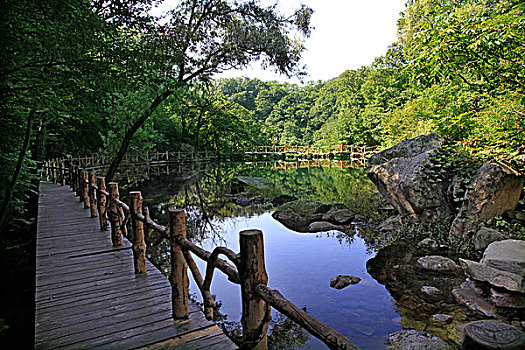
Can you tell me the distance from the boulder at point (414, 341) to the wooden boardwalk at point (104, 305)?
2.43 meters

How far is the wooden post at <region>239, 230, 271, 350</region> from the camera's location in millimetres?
2064

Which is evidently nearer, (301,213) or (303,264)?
(303,264)

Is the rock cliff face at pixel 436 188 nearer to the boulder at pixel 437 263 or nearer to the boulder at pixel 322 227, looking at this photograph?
the boulder at pixel 437 263

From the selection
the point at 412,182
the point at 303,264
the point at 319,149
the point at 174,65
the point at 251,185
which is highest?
the point at 174,65

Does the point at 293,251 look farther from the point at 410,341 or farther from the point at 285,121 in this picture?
the point at 285,121

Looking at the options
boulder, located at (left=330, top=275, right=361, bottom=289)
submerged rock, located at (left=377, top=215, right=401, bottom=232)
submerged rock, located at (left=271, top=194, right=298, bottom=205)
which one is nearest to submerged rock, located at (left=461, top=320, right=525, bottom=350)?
boulder, located at (left=330, top=275, right=361, bottom=289)

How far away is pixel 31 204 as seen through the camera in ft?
36.0

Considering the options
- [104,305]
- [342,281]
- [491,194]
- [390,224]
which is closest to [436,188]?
[491,194]

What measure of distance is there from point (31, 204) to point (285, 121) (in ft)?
153

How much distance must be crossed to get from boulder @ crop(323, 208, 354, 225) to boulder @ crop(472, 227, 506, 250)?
383cm

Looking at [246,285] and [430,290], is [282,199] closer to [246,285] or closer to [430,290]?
[430,290]

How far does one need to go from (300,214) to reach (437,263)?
209 inches

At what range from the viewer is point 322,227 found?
9414mm

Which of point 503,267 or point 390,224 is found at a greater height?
point 503,267
